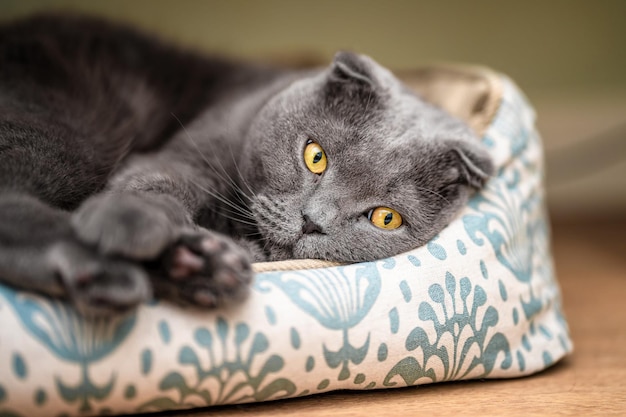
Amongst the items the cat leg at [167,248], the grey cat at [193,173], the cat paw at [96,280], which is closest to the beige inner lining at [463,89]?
the grey cat at [193,173]

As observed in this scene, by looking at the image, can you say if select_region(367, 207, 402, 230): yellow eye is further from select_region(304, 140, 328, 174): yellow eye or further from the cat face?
select_region(304, 140, 328, 174): yellow eye

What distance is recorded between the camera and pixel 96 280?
0.81 m

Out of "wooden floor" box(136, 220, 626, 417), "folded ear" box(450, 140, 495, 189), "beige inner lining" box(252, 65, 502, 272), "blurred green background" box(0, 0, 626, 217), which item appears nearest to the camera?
"wooden floor" box(136, 220, 626, 417)

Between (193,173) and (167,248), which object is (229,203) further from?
(167,248)

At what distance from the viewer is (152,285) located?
907mm

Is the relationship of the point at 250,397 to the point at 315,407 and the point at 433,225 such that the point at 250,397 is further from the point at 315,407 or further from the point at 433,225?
the point at 433,225

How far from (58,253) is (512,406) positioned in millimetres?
786

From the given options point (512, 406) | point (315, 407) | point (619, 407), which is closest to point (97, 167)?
point (315, 407)

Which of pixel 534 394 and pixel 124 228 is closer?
pixel 124 228

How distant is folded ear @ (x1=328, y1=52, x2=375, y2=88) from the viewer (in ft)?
4.14

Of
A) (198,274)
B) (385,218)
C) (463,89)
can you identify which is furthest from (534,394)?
(463,89)

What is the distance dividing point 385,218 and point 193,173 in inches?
16.8

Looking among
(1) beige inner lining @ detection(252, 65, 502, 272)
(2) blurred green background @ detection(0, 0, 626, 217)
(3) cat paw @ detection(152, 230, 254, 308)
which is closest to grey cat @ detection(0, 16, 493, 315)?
(3) cat paw @ detection(152, 230, 254, 308)

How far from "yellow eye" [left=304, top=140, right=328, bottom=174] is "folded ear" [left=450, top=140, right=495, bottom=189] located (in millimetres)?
273
